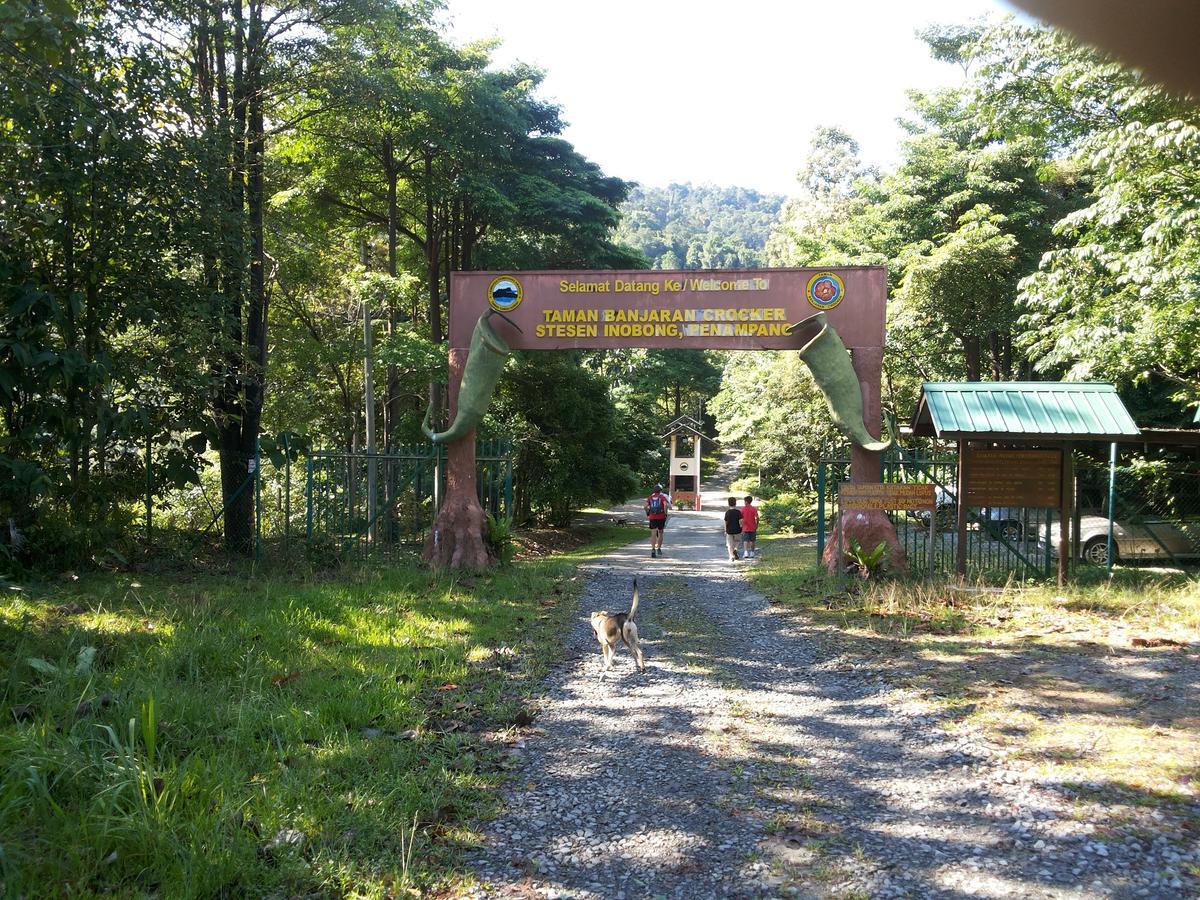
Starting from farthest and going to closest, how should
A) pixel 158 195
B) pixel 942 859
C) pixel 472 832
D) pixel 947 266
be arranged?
1. pixel 947 266
2. pixel 158 195
3. pixel 472 832
4. pixel 942 859

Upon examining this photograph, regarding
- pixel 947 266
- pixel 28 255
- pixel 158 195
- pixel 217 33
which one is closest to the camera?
pixel 28 255

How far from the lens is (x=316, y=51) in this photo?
14523 mm

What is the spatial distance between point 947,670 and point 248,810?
19.5ft

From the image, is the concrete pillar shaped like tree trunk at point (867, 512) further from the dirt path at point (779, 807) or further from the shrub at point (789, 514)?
the shrub at point (789, 514)

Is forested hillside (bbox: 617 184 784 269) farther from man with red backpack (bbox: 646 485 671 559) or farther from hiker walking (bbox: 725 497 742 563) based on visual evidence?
hiker walking (bbox: 725 497 742 563)

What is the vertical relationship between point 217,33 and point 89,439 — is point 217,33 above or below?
above

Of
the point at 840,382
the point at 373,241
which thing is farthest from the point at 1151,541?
the point at 373,241

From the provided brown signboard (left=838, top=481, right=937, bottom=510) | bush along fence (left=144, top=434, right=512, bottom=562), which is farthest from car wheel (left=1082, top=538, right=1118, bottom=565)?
bush along fence (left=144, top=434, right=512, bottom=562)

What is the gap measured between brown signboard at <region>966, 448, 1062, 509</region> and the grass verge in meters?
1.23

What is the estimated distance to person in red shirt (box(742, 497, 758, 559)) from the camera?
710 inches

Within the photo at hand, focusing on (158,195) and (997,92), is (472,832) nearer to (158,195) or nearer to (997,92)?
(158,195)

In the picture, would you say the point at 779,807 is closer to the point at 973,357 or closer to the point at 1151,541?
the point at 1151,541

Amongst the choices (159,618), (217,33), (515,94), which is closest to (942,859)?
(159,618)

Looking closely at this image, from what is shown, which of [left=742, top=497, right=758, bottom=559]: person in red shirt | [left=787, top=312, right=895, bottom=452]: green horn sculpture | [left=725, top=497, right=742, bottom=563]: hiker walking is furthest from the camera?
[left=742, top=497, right=758, bottom=559]: person in red shirt
